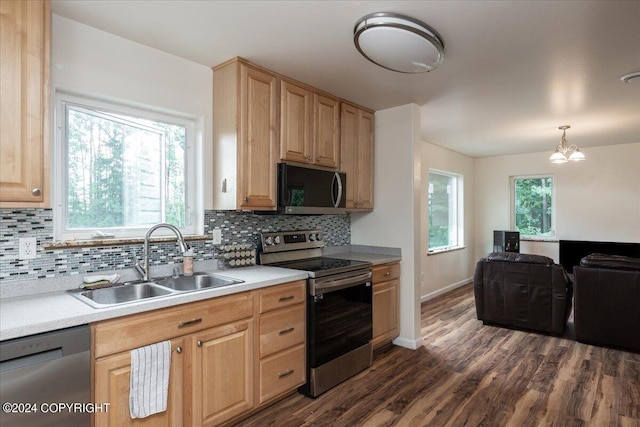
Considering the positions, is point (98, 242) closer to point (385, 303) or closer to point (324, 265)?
point (324, 265)

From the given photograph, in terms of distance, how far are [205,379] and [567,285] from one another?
3614mm

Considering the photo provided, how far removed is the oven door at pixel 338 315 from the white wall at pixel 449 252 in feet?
6.86

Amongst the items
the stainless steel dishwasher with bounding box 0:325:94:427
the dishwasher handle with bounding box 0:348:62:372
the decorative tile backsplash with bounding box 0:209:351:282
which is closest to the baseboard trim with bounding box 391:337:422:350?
the decorative tile backsplash with bounding box 0:209:351:282

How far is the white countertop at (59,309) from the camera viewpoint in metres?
1.39

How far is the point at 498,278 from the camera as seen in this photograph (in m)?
4.03

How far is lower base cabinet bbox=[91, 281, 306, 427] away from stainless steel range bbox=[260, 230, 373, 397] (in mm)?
86

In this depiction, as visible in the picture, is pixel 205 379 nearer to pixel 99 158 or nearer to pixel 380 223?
pixel 99 158

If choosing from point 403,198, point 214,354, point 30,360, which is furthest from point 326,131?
point 30,360

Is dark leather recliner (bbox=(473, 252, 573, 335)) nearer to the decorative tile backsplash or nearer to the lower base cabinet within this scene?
the lower base cabinet

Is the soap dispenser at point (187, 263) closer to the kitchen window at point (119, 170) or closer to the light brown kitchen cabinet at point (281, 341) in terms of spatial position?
the kitchen window at point (119, 170)

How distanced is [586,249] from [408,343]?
384cm

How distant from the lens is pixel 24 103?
159 centimetres

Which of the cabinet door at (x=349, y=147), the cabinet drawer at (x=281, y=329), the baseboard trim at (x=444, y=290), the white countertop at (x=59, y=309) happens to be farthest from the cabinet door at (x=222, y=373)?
the baseboard trim at (x=444, y=290)

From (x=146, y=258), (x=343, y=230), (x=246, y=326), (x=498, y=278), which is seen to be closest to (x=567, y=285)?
(x=498, y=278)
